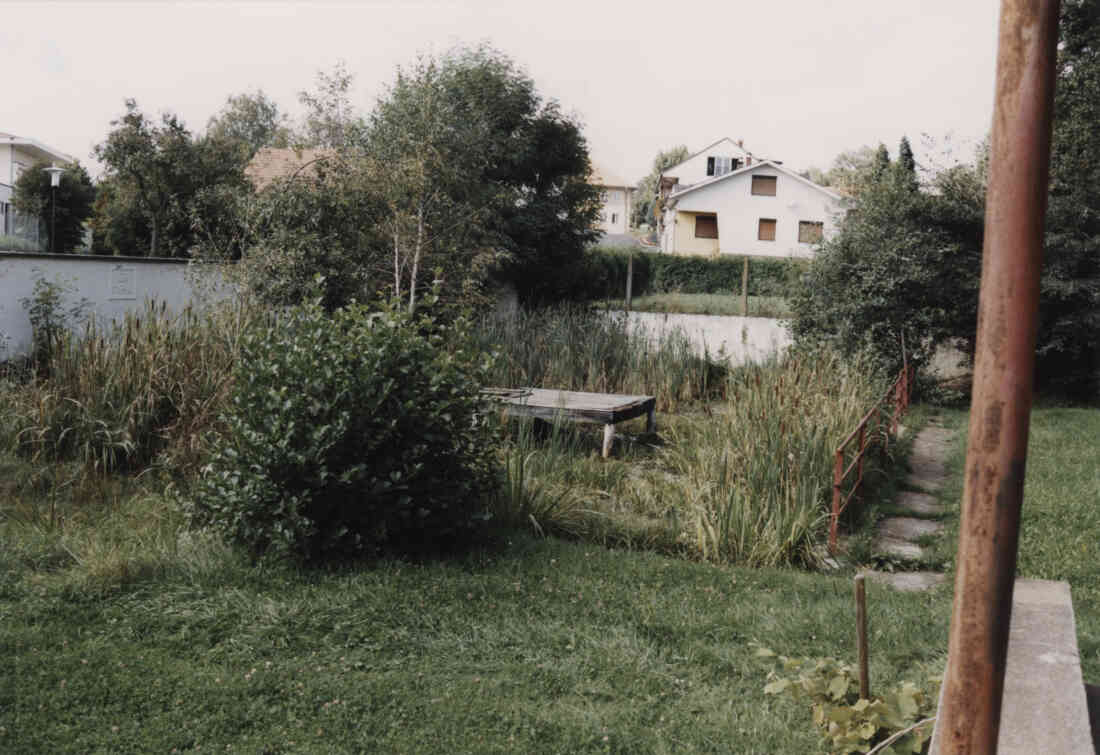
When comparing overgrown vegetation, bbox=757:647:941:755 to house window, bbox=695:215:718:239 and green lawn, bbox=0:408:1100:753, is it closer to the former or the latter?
green lawn, bbox=0:408:1100:753

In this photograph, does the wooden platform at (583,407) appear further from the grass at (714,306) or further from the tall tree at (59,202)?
the tall tree at (59,202)

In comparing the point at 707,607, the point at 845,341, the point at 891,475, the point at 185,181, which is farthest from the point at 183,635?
the point at 185,181

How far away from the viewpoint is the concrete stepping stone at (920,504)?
23.2 feet

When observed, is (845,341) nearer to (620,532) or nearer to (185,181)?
(620,532)

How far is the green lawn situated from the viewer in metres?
3.23

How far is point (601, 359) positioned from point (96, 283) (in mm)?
5811

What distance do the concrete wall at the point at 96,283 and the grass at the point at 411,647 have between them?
17.3ft

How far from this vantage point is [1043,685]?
2.45 m

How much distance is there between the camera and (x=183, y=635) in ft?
12.9

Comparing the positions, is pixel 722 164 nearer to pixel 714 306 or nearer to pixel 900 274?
pixel 714 306

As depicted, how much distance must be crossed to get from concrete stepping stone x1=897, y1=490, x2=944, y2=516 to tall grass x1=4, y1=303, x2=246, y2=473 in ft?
15.9

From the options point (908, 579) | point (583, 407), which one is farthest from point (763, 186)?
point (908, 579)

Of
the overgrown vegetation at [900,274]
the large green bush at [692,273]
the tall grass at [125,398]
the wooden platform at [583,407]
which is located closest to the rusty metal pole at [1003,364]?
the tall grass at [125,398]

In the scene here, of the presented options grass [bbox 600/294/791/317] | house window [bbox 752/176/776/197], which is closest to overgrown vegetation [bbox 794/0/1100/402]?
grass [bbox 600/294/791/317]
